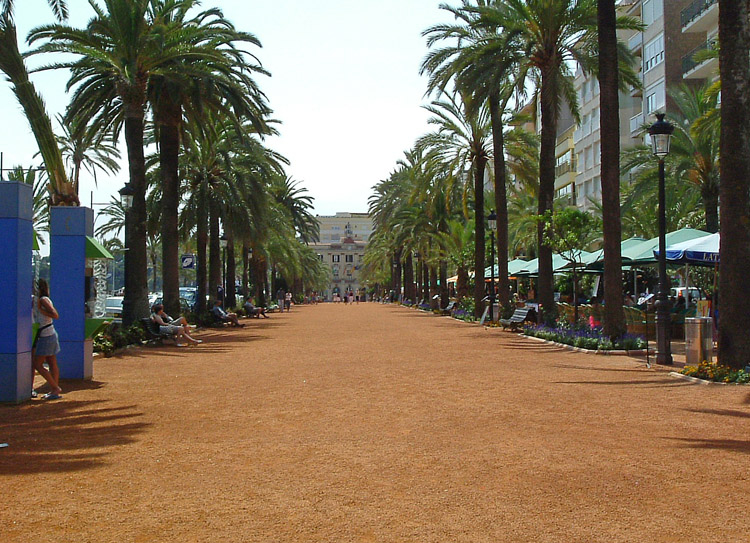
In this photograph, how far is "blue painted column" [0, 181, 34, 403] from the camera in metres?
10.6

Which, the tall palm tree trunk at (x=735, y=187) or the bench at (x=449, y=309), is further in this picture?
the bench at (x=449, y=309)

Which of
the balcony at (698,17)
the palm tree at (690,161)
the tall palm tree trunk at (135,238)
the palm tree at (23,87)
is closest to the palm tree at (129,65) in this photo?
the tall palm tree trunk at (135,238)

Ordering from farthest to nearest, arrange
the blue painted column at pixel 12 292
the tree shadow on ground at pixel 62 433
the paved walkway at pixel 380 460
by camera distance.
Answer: the blue painted column at pixel 12 292 < the tree shadow on ground at pixel 62 433 < the paved walkway at pixel 380 460

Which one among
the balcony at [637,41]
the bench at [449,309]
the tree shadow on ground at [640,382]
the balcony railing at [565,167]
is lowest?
the tree shadow on ground at [640,382]

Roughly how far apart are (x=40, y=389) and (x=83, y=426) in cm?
363

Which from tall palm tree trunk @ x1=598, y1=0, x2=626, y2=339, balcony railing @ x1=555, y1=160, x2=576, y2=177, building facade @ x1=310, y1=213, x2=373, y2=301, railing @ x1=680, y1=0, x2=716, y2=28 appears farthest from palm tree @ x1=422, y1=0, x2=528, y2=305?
building facade @ x1=310, y1=213, x2=373, y2=301

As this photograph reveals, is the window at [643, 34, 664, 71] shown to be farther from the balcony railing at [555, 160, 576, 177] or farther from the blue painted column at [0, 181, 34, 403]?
the blue painted column at [0, 181, 34, 403]

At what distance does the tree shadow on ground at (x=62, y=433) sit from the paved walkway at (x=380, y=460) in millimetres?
35

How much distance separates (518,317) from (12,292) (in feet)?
64.4

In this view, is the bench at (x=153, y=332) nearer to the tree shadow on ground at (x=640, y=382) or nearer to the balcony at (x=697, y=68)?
the tree shadow on ground at (x=640, y=382)

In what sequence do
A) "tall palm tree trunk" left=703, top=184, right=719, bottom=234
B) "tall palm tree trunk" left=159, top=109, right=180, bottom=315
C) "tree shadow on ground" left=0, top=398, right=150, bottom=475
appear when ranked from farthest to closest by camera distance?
1. "tall palm tree trunk" left=703, top=184, right=719, bottom=234
2. "tall palm tree trunk" left=159, top=109, right=180, bottom=315
3. "tree shadow on ground" left=0, top=398, right=150, bottom=475

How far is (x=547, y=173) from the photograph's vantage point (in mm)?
25078

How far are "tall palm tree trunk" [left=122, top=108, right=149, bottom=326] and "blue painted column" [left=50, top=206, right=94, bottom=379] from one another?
29.7 feet

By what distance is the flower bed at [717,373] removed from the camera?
12.1 metres
